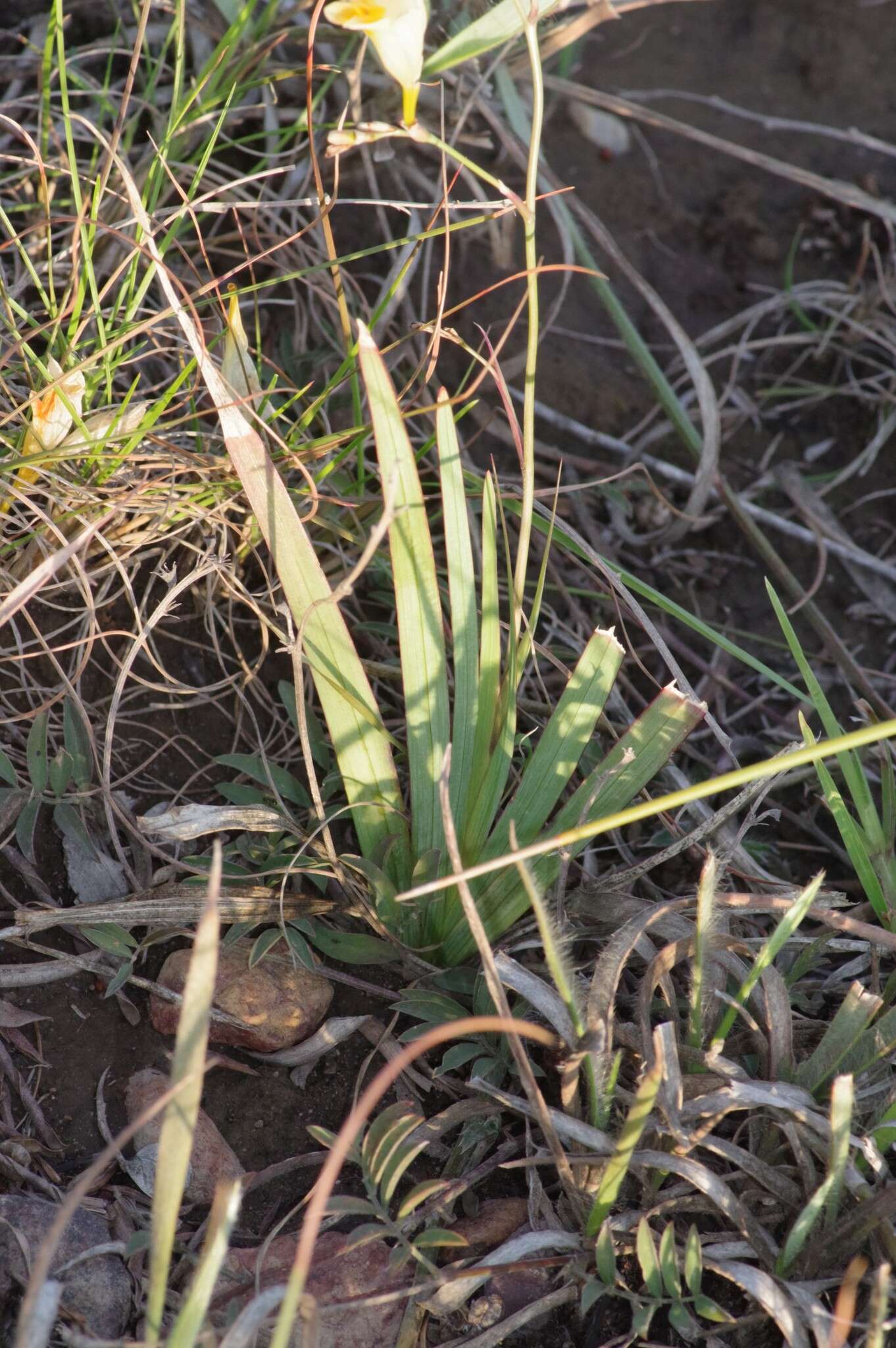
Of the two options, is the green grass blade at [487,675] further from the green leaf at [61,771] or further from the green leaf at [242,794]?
the green leaf at [61,771]

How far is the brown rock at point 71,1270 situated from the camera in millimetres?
878

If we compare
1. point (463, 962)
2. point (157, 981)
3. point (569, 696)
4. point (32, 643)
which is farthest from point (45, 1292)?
point (32, 643)

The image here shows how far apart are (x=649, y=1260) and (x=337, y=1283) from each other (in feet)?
0.88

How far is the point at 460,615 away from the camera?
1.03m

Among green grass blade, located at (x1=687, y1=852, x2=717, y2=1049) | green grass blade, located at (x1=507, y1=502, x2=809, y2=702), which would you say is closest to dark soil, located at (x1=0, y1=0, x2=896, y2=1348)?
green grass blade, located at (x1=507, y1=502, x2=809, y2=702)

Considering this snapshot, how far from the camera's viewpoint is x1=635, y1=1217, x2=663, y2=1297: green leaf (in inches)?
34.2

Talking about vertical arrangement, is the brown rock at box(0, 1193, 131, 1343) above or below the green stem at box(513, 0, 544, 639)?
below

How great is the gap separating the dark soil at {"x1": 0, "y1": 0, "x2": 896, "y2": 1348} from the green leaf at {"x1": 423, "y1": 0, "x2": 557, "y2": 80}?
448 mm

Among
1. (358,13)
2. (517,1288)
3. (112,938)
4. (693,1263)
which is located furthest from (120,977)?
(358,13)

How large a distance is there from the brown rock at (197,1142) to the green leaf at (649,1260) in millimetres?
371

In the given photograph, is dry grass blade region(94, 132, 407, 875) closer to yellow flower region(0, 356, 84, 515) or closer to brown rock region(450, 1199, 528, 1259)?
yellow flower region(0, 356, 84, 515)

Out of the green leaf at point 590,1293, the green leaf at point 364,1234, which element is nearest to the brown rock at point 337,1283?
the green leaf at point 364,1234

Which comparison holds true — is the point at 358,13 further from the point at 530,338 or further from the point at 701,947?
the point at 701,947

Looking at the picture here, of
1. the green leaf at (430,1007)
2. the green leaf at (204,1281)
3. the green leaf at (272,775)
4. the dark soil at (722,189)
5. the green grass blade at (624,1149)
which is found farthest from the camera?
the dark soil at (722,189)
